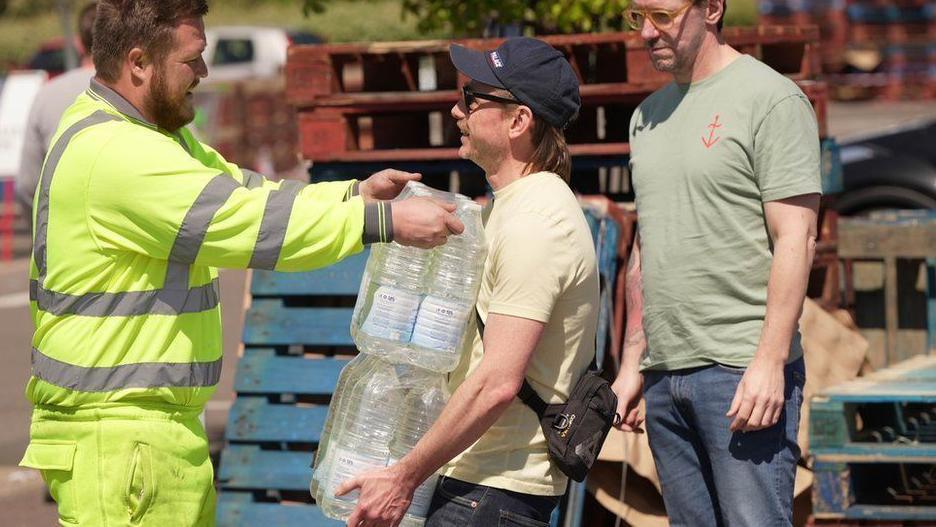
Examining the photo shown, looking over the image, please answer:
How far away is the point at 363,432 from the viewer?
360 centimetres

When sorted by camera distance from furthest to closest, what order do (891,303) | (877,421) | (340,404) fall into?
(891,303)
(877,421)
(340,404)

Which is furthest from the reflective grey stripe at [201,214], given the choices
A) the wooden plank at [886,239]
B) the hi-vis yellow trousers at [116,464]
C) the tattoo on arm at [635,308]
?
the wooden plank at [886,239]

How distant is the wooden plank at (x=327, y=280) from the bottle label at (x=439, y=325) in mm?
2165

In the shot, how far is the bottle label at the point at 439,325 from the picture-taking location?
3449 millimetres

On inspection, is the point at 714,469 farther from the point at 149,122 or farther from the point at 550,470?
the point at 149,122

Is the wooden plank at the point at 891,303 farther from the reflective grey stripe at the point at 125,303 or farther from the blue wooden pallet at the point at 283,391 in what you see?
the reflective grey stripe at the point at 125,303

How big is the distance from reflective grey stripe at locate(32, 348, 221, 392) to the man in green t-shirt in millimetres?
1318

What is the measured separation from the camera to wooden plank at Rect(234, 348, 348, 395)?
5.59m

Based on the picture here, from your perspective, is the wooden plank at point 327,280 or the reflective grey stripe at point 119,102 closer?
the reflective grey stripe at point 119,102

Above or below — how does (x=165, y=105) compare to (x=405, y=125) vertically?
above

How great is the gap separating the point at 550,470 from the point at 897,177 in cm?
764

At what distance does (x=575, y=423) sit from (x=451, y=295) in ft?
1.50

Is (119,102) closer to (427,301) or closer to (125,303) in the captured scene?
(125,303)

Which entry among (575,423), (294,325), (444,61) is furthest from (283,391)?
(575,423)
